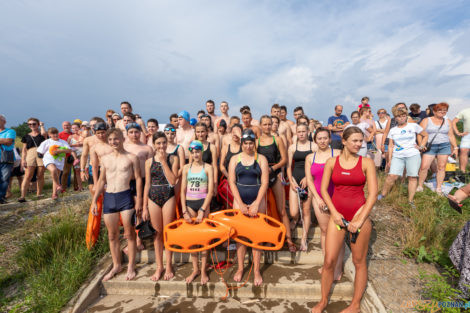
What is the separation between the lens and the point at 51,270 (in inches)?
Result: 154

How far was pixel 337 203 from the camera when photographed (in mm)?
3064

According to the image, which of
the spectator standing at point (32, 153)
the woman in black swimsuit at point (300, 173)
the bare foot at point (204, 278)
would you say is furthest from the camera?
the spectator standing at point (32, 153)

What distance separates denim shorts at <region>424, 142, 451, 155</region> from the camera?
5852 millimetres

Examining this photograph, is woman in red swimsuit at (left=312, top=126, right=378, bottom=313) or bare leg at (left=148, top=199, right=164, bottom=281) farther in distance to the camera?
bare leg at (left=148, top=199, right=164, bottom=281)

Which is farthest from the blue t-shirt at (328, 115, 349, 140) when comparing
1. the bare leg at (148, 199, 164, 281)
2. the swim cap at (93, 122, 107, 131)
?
the swim cap at (93, 122, 107, 131)

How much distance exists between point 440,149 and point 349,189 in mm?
5134

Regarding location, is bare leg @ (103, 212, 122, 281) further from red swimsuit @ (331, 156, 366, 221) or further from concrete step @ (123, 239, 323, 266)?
red swimsuit @ (331, 156, 366, 221)

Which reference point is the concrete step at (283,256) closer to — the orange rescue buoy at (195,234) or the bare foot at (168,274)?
the bare foot at (168,274)

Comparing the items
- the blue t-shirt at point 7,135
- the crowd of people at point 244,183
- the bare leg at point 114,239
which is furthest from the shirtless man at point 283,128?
the blue t-shirt at point 7,135

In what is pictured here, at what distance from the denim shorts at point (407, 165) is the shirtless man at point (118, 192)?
6.40 m

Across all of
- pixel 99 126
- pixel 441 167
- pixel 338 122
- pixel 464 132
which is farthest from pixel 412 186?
pixel 99 126

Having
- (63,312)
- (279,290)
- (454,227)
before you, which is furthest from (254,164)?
(454,227)

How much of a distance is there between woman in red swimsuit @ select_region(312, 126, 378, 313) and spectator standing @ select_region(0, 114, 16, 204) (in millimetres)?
9596

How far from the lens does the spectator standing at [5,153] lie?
6.78m
